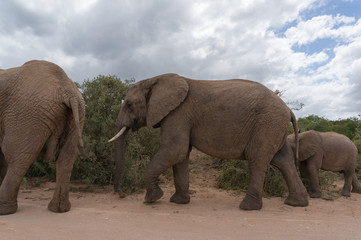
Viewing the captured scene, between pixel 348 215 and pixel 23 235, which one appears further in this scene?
pixel 348 215

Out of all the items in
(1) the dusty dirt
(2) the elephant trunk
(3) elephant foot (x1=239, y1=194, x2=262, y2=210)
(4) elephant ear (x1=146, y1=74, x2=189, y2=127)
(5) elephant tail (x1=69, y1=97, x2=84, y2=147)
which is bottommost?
(1) the dusty dirt

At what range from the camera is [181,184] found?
212 inches

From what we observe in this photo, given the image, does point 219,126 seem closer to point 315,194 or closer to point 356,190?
point 315,194

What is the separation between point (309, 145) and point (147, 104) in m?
4.05

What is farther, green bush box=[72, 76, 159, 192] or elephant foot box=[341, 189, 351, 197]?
elephant foot box=[341, 189, 351, 197]

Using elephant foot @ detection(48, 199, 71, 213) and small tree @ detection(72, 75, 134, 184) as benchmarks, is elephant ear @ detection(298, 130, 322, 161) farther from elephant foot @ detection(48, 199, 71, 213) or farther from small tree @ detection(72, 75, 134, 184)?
elephant foot @ detection(48, 199, 71, 213)

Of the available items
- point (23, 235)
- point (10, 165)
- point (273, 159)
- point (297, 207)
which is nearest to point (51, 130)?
point (10, 165)

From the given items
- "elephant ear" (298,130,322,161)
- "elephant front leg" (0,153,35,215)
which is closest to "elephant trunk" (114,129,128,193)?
"elephant front leg" (0,153,35,215)

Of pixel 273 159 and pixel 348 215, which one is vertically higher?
pixel 273 159

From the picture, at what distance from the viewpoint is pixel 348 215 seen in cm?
470

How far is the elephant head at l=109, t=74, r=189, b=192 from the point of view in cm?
512

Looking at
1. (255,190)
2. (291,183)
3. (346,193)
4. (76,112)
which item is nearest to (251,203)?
(255,190)

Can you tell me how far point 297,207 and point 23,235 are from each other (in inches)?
179

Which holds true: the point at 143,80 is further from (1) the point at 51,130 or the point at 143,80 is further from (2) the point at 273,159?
(2) the point at 273,159
